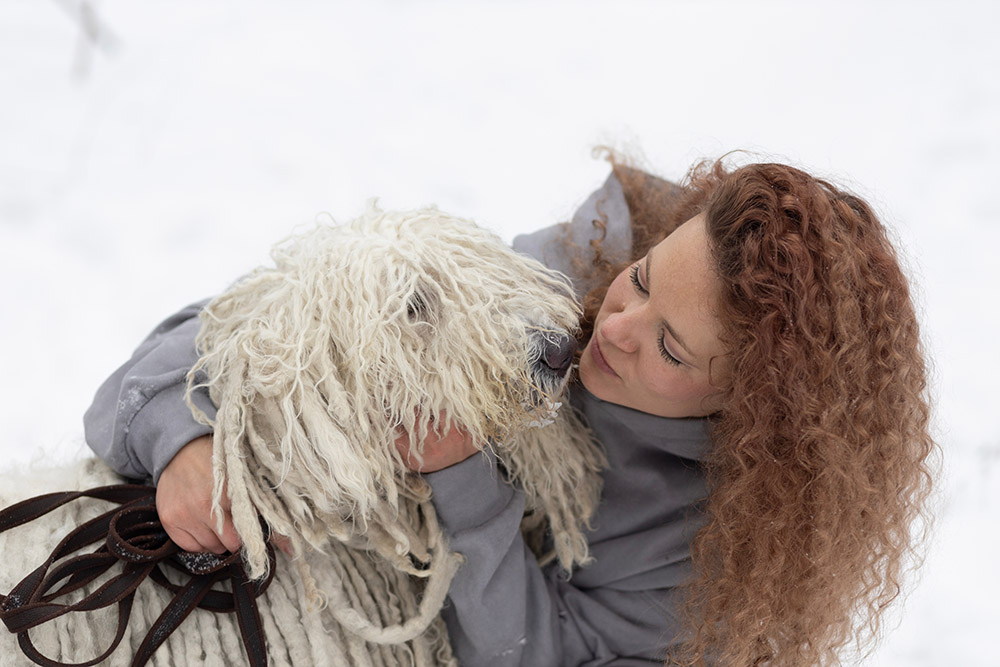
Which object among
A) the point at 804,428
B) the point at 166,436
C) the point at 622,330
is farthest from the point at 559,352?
the point at 166,436

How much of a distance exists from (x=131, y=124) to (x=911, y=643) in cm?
250

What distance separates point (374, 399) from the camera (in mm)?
1231

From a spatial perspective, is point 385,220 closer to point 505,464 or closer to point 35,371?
point 505,464

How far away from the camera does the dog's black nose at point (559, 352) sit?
126 centimetres

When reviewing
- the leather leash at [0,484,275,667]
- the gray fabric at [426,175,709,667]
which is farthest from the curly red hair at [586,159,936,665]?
the leather leash at [0,484,275,667]

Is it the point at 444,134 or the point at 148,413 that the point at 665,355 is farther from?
the point at 444,134

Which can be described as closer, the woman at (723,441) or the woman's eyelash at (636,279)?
the woman at (723,441)

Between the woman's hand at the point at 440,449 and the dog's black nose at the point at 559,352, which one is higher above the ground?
the dog's black nose at the point at 559,352

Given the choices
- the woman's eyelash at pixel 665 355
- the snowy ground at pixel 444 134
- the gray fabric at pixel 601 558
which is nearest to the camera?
the woman's eyelash at pixel 665 355

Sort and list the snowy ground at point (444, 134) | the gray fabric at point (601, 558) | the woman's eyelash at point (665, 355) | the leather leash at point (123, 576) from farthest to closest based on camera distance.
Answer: the snowy ground at point (444, 134) → the gray fabric at point (601, 558) → the woman's eyelash at point (665, 355) → the leather leash at point (123, 576)

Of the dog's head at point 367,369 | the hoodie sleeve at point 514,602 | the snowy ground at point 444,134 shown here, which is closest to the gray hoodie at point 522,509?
the hoodie sleeve at point 514,602

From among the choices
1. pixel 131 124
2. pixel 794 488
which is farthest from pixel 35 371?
pixel 794 488

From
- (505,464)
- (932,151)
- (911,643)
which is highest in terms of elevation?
(505,464)

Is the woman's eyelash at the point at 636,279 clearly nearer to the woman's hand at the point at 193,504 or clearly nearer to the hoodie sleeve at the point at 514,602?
the hoodie sleeve at the point at 514,602
